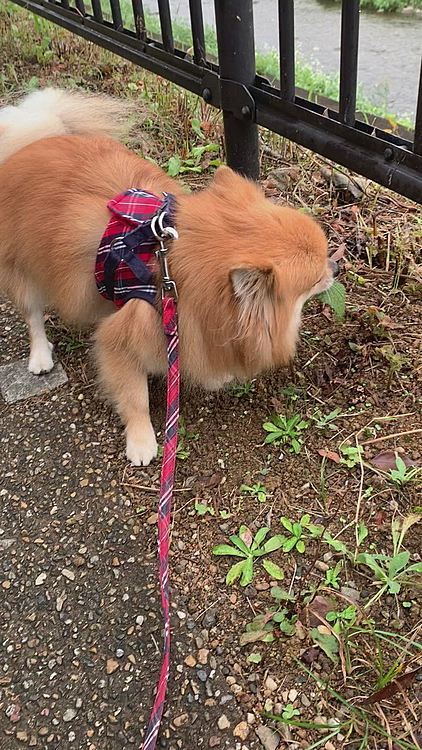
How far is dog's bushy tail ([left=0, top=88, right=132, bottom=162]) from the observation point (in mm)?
2686

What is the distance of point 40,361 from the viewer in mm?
2701

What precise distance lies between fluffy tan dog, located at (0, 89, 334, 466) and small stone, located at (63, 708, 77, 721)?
2.85ft

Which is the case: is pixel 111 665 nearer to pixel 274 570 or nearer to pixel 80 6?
pixel 274 570

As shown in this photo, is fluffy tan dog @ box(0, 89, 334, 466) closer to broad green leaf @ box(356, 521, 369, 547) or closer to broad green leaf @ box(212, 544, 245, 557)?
broad green leaf @ box(212, 544, 245, 557)

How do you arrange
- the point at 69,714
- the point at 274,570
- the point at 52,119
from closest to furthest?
1. the point at 69,714
2. the point at 274,570
3. the point at 52,119

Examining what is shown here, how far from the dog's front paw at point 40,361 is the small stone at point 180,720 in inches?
61.4

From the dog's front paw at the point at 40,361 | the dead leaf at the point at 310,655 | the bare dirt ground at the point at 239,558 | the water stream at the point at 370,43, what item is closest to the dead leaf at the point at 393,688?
the bare dirt ground at the point at 239,558

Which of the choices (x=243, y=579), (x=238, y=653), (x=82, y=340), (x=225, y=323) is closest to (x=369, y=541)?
(x=243, y=579)

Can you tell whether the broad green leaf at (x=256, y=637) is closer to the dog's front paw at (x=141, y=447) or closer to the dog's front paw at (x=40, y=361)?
the dog's front paw at (x=141, y=447)

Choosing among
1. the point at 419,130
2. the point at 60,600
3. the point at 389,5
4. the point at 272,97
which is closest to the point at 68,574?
the point at 60,600

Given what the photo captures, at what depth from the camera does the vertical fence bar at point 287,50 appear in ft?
8.41

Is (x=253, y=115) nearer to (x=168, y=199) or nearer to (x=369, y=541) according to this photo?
(x=168, y=199)

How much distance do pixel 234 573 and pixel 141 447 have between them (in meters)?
0.62

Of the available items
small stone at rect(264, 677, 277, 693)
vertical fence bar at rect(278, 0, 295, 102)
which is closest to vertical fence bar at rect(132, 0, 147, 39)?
vertical fence bar at rect(278, 0, 295, 102)
